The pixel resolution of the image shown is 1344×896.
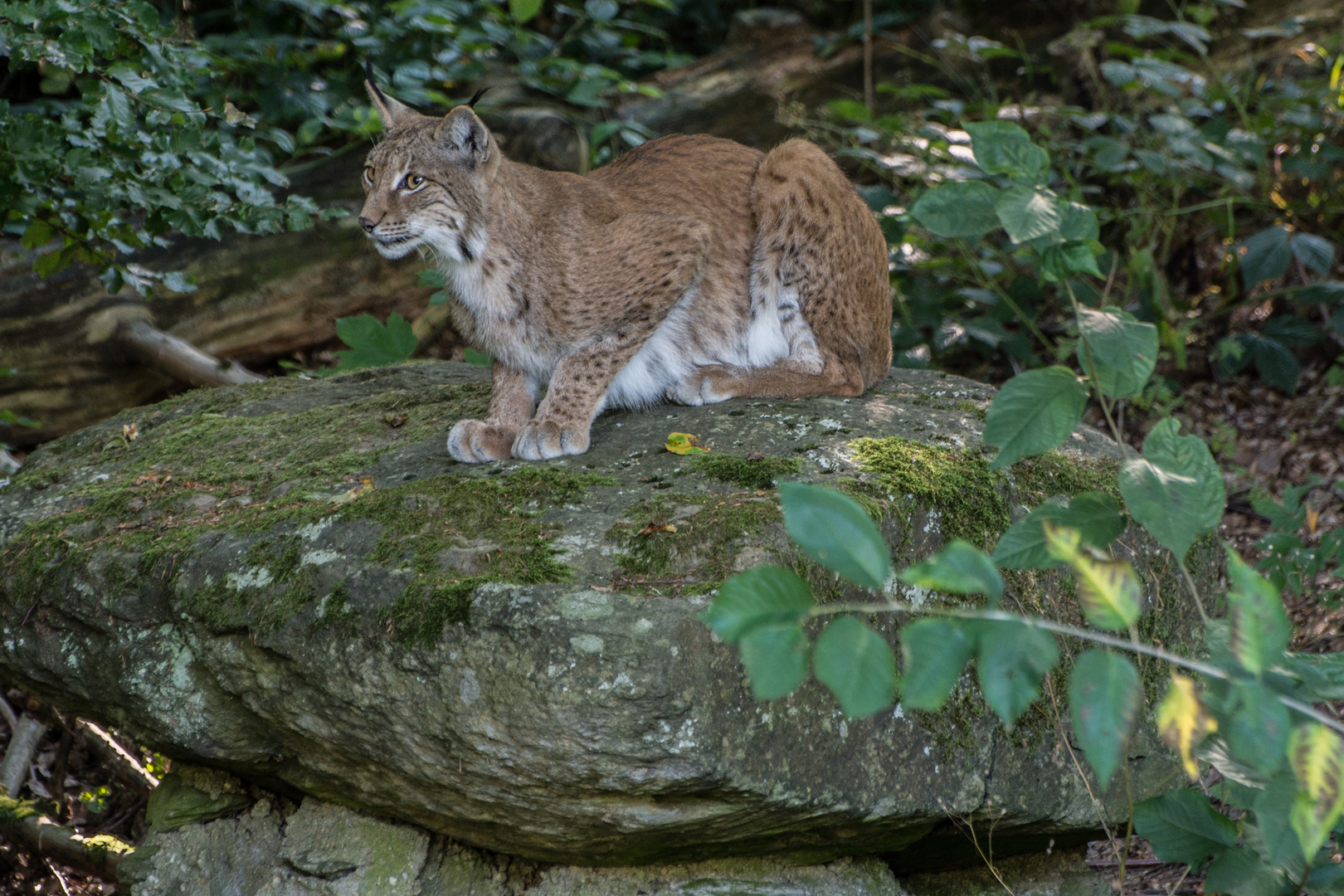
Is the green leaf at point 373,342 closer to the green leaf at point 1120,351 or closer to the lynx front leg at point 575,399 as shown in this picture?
the lynx front leg at point 575,399

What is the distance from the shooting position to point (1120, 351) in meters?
2.02

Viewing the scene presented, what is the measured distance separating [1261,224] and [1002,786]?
5460mm

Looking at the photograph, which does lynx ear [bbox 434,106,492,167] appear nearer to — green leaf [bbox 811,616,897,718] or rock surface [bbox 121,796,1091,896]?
rock surface [bbox 121,796,1091,896]

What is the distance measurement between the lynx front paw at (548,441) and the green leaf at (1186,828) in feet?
6.15

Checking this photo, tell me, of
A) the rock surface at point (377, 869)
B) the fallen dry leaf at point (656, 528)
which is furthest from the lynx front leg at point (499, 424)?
the rock surface at point (377, 869)

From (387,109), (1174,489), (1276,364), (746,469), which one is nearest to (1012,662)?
(1174,489)

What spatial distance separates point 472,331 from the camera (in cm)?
390

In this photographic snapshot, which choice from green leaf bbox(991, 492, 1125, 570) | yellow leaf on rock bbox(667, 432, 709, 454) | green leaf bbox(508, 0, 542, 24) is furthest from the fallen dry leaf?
green leaf bbox(508, 0, 542, 24)

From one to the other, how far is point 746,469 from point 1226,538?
3200 millimetres

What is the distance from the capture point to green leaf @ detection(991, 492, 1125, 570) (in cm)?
187

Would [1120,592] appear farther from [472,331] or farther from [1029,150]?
[472,331]

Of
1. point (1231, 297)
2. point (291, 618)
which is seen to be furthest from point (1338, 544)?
point (1231, 297)

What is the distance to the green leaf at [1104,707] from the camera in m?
1.29

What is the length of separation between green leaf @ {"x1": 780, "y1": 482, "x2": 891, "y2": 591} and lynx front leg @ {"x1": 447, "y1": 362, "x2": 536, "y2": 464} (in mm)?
2249
